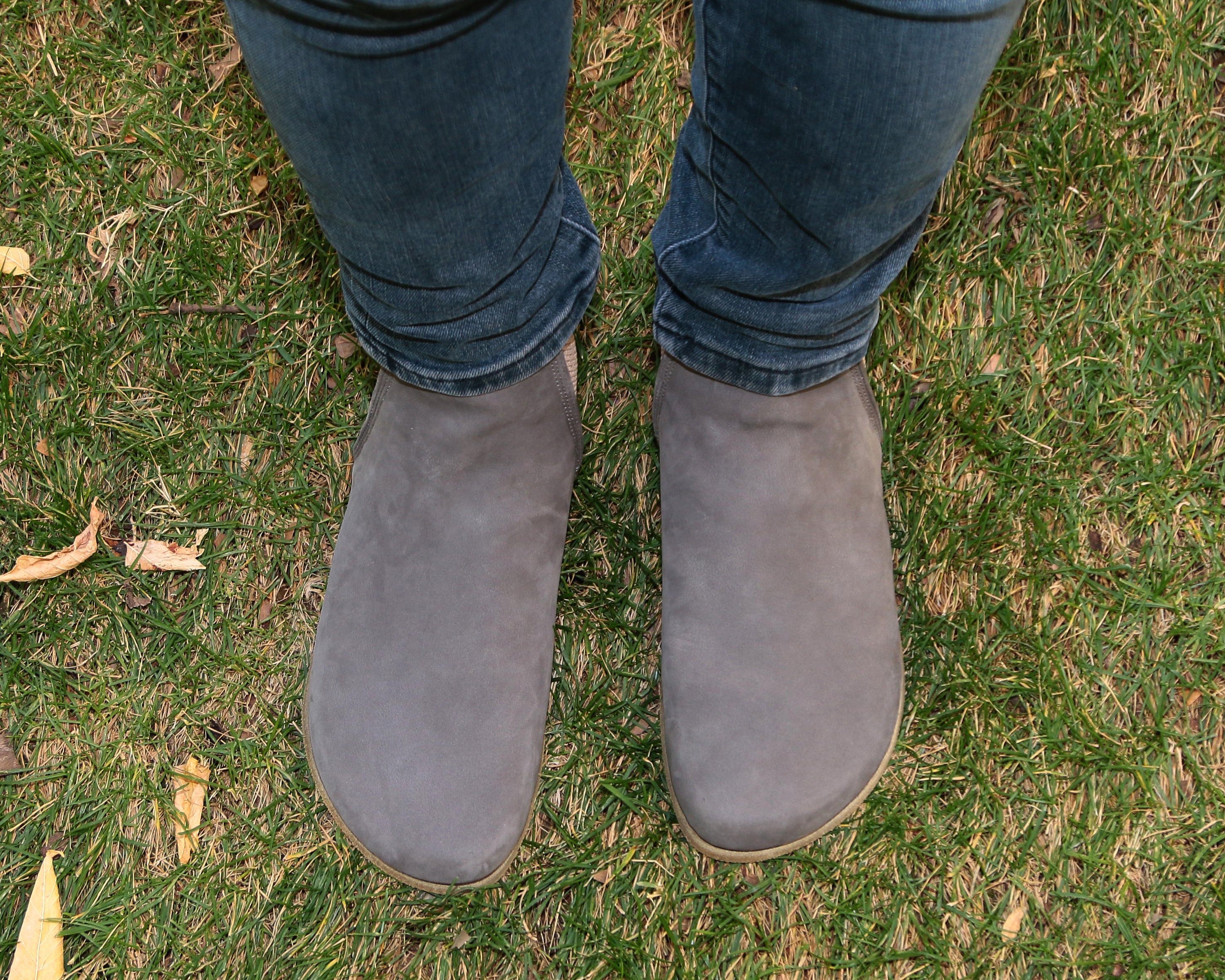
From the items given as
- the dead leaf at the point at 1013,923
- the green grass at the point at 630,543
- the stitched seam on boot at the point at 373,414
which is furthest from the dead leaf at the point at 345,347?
the dead leaf at the point at 1013,923

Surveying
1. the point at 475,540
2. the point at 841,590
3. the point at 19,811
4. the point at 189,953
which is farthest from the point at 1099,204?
the point at 19,811

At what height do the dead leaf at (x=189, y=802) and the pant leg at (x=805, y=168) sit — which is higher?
the pant leg at (x=805, y=168)

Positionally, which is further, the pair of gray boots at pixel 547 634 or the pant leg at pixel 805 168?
the pair of gray boots at pixel 547 634

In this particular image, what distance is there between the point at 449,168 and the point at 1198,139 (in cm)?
141

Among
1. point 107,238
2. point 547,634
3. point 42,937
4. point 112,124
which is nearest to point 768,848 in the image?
point 547,634

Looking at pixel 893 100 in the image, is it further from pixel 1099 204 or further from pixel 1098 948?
pixel 1098 948

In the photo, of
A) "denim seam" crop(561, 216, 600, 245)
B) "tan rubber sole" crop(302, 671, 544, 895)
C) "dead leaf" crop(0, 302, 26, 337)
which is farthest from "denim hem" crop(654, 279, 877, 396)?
"dead leaf" crop(0, 302, 26, 337)

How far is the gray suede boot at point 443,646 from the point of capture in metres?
1.23

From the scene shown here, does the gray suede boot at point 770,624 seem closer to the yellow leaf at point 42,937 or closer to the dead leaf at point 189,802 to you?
the dead leaf at point 189,802

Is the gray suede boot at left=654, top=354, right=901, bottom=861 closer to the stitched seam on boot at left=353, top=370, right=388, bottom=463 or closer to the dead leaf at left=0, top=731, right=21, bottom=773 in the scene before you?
the stitched seam on boot at left=353, top=370, right=388, bottom=463

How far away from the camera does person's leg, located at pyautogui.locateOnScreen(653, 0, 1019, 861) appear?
1010mm

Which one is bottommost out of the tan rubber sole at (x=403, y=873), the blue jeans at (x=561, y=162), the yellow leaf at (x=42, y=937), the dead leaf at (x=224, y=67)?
the yellow leaf at (x=42, y=937)

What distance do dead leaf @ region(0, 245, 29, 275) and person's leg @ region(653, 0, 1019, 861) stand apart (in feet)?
3.79

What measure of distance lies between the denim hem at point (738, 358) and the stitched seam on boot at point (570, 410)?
0.47ft
